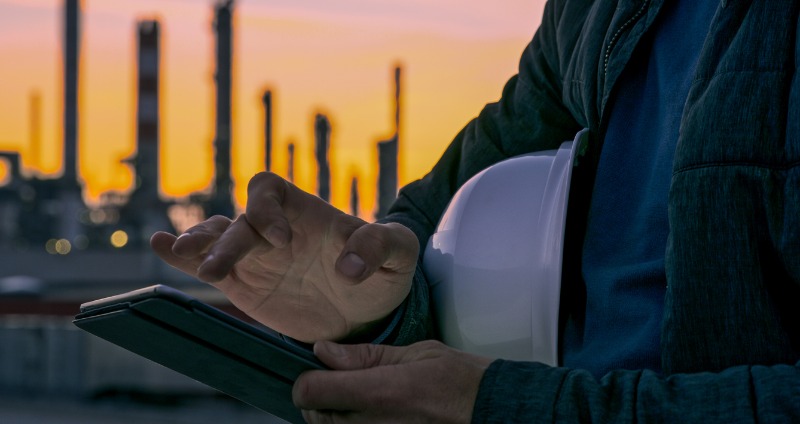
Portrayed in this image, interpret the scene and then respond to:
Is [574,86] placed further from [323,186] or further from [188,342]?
[323,186]

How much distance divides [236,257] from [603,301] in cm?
63

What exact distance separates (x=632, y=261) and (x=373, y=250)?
0.48m

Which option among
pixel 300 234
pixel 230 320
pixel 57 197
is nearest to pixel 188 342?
pixel 230 320

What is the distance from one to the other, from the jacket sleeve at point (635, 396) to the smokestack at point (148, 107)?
38678mm

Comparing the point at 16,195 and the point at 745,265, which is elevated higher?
the point at 745,265

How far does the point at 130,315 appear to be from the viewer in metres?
1.40

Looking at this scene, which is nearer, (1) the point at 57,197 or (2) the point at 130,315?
(2) the point at 130,315

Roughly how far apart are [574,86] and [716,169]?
570 mm

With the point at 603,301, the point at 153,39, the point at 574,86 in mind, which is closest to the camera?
the point at 603,301

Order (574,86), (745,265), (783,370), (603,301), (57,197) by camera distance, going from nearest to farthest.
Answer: (783,370) < (745,265) < (603,301) < (574,86) < (57,197)

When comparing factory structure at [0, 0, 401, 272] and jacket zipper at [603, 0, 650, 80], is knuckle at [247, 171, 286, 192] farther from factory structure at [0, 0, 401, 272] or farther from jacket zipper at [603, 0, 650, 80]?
factory structure at [0, 0, 401, 272]

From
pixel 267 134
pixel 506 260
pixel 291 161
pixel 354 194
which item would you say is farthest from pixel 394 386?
pixel 291 161

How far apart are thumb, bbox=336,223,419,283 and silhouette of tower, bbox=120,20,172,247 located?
1418 inches

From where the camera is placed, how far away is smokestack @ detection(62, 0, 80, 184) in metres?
35.9
